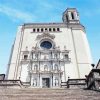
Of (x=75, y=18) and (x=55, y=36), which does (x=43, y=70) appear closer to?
(x=55, y=36)

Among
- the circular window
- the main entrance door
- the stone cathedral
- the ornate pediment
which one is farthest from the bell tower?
the main entrance door

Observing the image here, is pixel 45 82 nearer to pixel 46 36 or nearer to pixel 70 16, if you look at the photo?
pixel 46 36

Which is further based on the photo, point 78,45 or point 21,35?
point 21,35

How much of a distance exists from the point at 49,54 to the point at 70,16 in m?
13.0

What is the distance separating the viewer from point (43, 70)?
35.2 meters

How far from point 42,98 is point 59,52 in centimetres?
2572

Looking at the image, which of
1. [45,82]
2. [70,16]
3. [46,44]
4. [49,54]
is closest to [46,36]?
[46,44]

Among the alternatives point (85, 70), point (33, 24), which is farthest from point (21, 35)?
point (85, 70)

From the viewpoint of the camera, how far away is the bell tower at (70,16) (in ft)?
143

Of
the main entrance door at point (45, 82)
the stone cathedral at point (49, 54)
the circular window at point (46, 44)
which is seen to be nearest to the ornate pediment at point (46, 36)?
the stone cathedral at point (49, 54)

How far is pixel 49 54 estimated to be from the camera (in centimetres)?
3728

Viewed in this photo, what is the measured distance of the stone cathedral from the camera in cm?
3422

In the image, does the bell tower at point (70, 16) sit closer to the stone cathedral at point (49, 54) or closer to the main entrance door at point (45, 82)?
the stone cathedral at point (49, 54)

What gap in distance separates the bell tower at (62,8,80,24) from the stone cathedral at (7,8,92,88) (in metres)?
0.24
